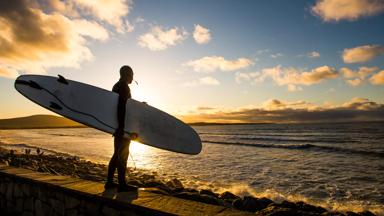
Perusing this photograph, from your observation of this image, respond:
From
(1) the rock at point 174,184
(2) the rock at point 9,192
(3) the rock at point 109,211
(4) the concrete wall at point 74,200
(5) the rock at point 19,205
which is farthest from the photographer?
(1) the rock at point 174,184

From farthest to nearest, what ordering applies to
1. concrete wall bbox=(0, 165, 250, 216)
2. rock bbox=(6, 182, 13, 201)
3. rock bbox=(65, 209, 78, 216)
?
rock bbox=(6, 182, 13, 201)
rock bbox=(65, 209, 78, 216)
concrete wall bbox=(0, 165, 250, 216)

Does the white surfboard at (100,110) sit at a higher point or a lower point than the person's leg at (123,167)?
higher

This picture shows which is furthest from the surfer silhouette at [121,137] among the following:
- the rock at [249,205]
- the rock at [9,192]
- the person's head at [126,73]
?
the rock at [249,205]

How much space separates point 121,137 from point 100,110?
942 millimetres

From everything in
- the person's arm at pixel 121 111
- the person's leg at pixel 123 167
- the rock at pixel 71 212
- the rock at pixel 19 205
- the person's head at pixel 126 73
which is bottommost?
the rock at pixel 19 205

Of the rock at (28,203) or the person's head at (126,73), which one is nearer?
the person's head at (126,73)

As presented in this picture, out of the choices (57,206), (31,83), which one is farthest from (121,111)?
(31,83)

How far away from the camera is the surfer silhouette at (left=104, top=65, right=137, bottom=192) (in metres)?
4.19

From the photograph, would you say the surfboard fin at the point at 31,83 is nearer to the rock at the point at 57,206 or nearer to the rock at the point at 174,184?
the rock at the point at 57,206

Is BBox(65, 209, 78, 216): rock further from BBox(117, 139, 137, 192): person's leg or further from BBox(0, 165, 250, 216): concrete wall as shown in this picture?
BBox(117, 139, 137, 192): person's leg

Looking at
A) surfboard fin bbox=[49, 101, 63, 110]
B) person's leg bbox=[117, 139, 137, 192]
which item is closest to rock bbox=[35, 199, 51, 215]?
person's leg bbox=[117, 139, 137, 192]

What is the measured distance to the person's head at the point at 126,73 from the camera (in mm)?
4414

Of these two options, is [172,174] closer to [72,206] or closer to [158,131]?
[158,131]

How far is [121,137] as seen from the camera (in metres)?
4.26
